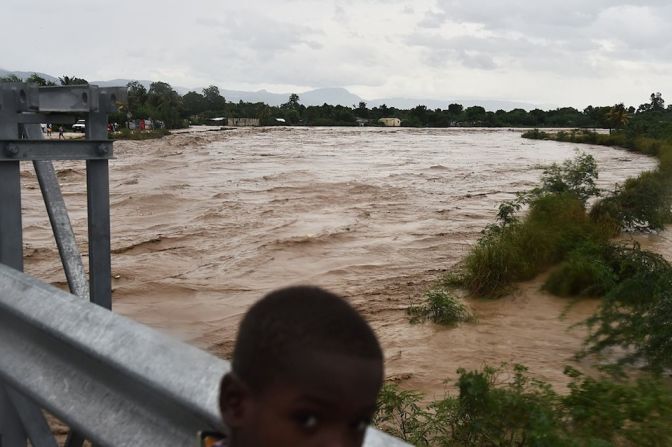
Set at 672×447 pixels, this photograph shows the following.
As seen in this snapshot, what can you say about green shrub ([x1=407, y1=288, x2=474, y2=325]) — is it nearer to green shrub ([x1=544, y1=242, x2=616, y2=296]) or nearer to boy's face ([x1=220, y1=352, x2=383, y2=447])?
green shrub ([x1=544, y1=242, x2=616, y2=296])

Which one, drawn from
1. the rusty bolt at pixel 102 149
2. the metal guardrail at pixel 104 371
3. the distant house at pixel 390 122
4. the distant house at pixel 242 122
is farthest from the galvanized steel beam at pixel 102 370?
the distant house at pixel 390 122

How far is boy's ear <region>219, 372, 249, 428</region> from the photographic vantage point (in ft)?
3.86

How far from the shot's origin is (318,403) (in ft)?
3.65

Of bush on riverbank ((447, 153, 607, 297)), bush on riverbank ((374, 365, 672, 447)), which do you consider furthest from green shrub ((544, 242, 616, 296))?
bush on riverbank ((374, 365, 672, 447))

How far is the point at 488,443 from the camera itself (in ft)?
15.9

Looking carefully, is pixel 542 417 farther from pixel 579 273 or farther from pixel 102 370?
pixel 579 273

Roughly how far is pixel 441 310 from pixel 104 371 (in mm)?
8702

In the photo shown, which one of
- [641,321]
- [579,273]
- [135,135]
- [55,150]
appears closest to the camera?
[55,150]

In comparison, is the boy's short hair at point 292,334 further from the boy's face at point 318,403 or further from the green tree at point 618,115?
the green tree at point 618,115

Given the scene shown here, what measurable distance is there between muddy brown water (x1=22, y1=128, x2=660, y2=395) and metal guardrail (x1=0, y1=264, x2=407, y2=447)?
20.2 ft

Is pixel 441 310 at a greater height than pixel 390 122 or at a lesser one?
greater

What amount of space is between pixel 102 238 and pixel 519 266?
9660mm

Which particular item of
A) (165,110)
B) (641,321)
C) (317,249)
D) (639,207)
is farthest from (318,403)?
(165,110)

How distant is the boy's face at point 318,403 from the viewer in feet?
3.64
